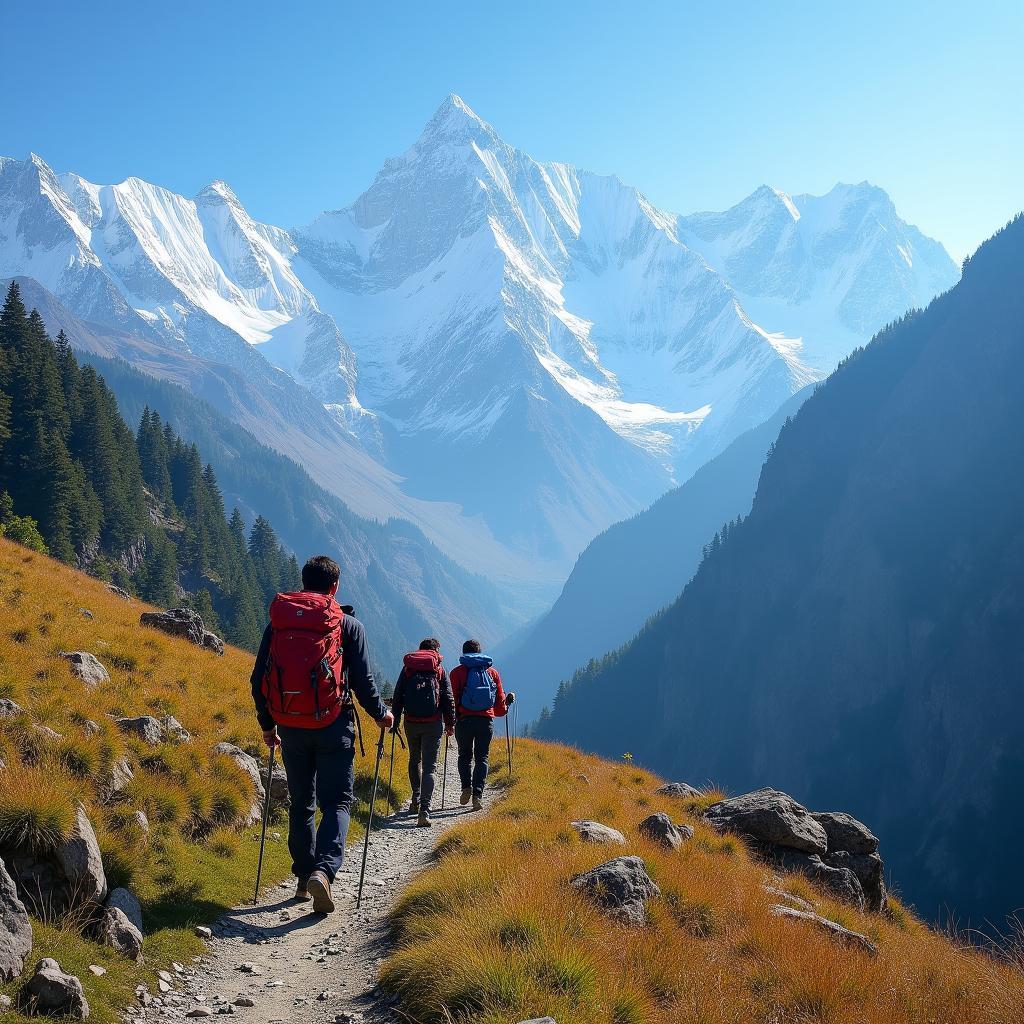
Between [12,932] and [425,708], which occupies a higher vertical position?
[425,708]

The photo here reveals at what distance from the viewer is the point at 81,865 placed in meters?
6.86

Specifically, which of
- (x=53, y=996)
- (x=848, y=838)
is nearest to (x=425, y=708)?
(x=848, y=838)

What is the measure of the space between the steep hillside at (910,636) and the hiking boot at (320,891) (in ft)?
426

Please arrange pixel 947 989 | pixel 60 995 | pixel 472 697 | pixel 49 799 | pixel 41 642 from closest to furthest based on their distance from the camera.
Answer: pixel 60 995, pixel 49 799, pixel 947 989, pixel 41 642, pixel 472 697

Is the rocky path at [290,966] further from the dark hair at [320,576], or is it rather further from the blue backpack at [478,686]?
the blue backpack at [478,686]

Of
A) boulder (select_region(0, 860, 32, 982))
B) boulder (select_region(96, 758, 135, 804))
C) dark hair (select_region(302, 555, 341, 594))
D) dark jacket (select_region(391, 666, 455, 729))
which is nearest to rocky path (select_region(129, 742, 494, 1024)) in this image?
boulder (select_region(0, 860, 32, 982))

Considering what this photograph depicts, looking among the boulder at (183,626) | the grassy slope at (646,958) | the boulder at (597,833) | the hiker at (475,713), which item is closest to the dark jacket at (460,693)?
the hiker at (475,713)

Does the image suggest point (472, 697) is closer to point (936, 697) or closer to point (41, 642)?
point (41, 642)

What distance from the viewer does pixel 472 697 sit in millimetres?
15461

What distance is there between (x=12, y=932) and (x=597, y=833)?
7588 millimetres

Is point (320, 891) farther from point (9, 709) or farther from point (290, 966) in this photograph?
point (9, 709)

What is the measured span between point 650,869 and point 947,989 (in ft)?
10.6

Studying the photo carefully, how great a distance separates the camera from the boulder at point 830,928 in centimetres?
905

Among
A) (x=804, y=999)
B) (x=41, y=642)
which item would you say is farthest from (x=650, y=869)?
(x=41, y=642)
